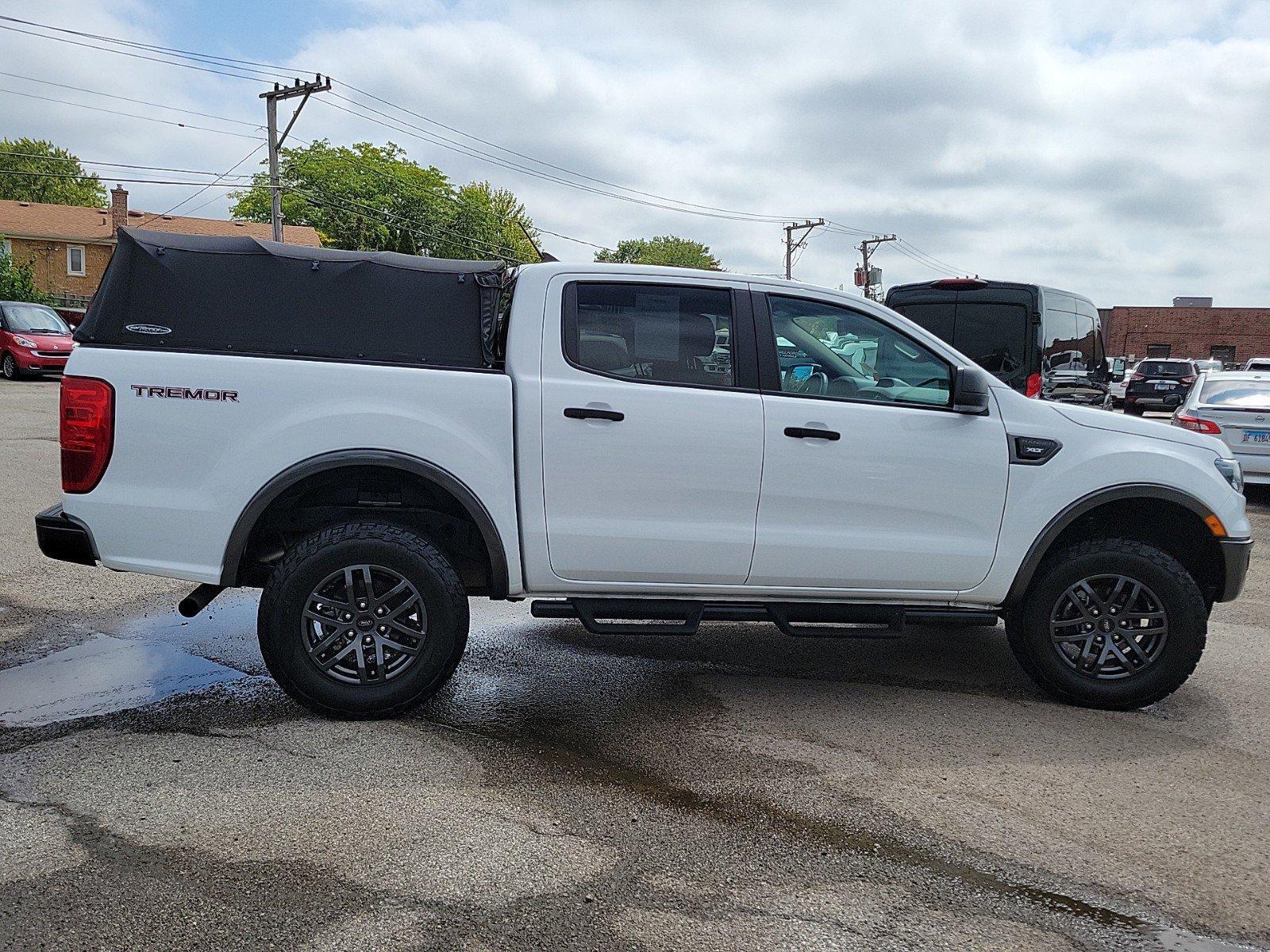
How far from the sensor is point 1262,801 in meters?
4.03

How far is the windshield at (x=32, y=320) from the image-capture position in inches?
989

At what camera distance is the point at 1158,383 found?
98.7 ft

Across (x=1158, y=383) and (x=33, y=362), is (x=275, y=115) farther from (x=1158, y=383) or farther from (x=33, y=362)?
(x=1158, y=383)

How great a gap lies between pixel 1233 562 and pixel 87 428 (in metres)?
5.21

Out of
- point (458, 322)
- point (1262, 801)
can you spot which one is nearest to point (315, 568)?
point (458, 322)

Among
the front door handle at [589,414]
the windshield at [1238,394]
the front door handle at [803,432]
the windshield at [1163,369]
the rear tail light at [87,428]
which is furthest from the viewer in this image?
the windshield at [1163,369]

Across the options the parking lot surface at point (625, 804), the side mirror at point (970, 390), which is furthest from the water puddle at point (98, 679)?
the side mirror at point (970, 390)

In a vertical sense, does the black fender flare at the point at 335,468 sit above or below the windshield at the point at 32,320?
below

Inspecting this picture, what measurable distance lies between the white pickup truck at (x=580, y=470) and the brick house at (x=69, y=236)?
185 feet

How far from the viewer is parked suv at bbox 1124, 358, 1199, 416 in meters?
29.8

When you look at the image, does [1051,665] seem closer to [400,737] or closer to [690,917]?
[690,917]

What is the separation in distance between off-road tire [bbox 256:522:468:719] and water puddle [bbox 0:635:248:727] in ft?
2.84

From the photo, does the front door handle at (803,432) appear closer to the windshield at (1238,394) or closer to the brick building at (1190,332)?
the windshield at (1238,394)

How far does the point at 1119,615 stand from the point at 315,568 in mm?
3664
